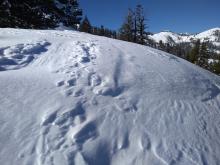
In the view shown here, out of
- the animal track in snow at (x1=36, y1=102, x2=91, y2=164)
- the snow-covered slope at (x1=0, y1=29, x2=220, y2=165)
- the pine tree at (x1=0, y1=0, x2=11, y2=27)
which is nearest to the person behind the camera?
the animal track in snow at (x1=36, y1=102, x2=91, y2=164)

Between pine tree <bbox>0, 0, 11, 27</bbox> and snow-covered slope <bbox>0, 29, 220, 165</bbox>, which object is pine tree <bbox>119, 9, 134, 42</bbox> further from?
snow-covered slope <bbox>0, 29, 220, 165</bbox>

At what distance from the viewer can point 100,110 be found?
4.06m

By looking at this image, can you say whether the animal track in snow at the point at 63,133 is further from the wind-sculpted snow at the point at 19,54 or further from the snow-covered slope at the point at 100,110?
the wind-sculpted snow at the point at 19,54

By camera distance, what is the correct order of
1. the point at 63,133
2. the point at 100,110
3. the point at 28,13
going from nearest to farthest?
the point at 63,133
the point at 100,110
the point at 28,13

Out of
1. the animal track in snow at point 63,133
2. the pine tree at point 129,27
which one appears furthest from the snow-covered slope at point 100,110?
the pine tree at point 129,27

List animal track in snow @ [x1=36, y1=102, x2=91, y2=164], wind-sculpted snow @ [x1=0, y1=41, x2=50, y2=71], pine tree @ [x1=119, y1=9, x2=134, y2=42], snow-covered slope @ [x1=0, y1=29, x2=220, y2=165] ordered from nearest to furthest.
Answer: animal track in snow @ [x1=36, y1=102, x2=91, y2=164], snow-covered slope @ [x1=0, y1=29, x2=220, y2=165], wind-sculpted snow @ [x1=0, y1=41, x2=50, y2=71], pine tree @ [x1=119, y1=9, x2=134, y2=42]

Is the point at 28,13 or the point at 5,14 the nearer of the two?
the point at 5,14

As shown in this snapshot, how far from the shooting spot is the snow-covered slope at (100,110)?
3297 mm

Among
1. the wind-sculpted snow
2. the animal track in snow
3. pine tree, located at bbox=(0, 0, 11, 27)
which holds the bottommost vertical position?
the animal track in snow

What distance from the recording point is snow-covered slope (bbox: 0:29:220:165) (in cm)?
330

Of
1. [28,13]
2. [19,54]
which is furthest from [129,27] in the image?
[19,54]

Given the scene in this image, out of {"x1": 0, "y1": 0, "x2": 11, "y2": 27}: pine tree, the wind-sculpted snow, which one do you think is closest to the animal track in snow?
the wind-sculpted snow

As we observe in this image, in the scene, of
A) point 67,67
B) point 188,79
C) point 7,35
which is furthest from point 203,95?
point 7,35

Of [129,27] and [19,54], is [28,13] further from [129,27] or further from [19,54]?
[129,27]
